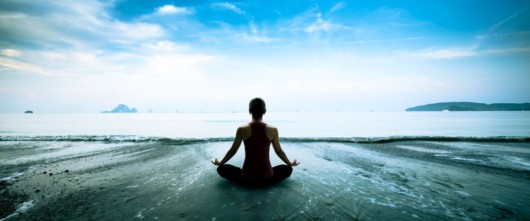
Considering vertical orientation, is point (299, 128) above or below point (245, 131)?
below

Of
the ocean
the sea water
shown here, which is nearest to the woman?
the ocean

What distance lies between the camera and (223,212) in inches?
181

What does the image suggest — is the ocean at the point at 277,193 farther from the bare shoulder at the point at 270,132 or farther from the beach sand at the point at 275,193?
the bare shoulder at the point at 270,132

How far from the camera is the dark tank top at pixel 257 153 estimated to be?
17.3 ft

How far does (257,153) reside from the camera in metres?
5.37

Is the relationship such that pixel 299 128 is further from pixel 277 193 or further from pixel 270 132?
pixel 270 132

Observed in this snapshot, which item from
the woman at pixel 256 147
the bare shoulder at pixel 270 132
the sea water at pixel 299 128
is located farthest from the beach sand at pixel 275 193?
the sea water at pixel 299 128

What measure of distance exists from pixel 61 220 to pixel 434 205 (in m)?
7.61

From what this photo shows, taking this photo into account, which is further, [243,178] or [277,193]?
[243,178]

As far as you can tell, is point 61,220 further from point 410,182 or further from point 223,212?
point 410,182

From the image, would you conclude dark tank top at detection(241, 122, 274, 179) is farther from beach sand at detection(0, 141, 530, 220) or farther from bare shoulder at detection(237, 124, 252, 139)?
beach sand at detection(0, 141, 530, 220)

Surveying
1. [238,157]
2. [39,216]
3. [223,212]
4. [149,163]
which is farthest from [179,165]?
[223,212]

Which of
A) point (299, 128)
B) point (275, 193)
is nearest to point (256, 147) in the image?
point (275, 193)

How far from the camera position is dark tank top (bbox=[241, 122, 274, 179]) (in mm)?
5258
